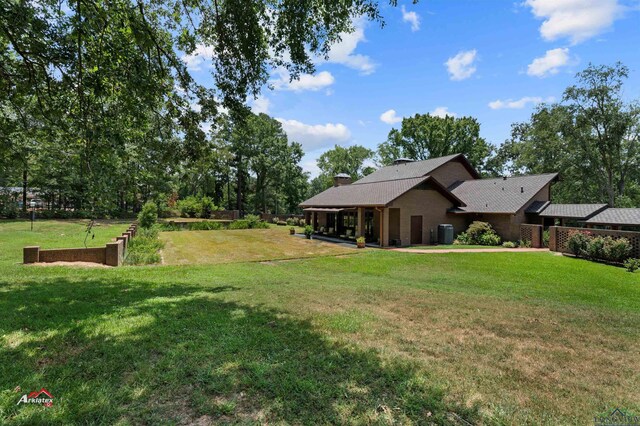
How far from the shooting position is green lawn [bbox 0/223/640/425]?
114 inches

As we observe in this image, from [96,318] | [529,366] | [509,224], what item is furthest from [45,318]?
[509,224]

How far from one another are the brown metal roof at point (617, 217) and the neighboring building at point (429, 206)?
324cm

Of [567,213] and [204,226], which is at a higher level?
[567,213]

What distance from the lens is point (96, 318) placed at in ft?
16.9

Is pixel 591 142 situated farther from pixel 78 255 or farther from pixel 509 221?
pixel 78 255

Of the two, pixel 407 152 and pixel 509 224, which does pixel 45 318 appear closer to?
pixel 509 224

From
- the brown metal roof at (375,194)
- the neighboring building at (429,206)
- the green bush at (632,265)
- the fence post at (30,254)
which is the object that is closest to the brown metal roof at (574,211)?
the neighboring building at (429,206)

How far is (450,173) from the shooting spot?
28.0 metres

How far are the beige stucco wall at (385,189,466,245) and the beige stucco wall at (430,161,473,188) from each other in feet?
17.2

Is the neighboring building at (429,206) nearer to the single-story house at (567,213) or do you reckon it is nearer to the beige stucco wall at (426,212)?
the beige stucco wall at (426,212)

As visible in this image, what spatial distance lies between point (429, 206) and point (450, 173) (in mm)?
8110

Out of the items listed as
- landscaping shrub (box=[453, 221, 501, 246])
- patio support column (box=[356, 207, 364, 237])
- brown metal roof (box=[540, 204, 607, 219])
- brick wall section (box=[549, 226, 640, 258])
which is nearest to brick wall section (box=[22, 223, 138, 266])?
patio support column (box=[356, 207, 364, 237])

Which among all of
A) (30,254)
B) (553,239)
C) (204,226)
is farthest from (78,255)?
(553,239)

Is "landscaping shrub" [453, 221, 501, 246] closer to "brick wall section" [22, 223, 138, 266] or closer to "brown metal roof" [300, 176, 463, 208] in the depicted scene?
"brown metal roof" [300, 176, 463, 208]
